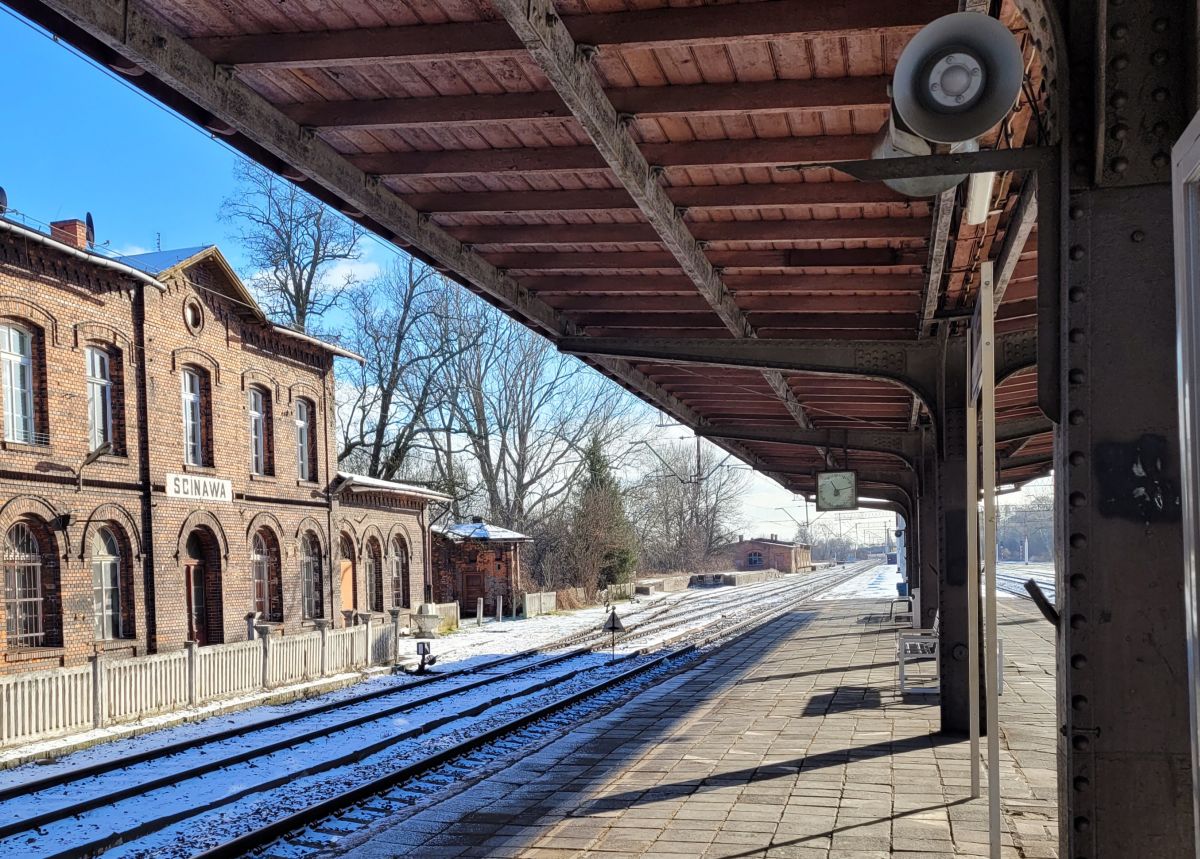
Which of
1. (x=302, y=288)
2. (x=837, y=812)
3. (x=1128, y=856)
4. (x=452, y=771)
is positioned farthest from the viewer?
(x=302, y=288)

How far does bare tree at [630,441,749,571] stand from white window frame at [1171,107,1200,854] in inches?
2550

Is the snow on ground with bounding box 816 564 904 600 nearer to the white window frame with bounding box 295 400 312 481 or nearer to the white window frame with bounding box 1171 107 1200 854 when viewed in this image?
the white window frame with bounding box 295 400 312 481

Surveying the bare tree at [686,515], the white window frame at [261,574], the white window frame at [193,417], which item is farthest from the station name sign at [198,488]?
the bare tree at [686,515]

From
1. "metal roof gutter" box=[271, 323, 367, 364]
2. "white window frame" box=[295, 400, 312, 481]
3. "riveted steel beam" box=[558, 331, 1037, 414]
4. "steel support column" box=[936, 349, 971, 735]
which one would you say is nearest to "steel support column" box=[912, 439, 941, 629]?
"steel support column" box=[936, 349, 971, 735]

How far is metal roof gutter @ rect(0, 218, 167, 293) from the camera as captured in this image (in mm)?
16453

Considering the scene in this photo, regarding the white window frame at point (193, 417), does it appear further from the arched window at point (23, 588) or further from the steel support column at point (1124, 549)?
the steel support column at point (1124, 549)

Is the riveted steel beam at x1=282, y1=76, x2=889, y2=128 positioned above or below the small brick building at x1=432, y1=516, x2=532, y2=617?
above

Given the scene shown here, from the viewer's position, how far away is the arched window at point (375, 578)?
98.0 ft

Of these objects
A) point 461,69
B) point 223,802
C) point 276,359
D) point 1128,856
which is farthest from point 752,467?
point 1128,856

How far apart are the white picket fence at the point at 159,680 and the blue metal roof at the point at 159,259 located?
7.39 meters

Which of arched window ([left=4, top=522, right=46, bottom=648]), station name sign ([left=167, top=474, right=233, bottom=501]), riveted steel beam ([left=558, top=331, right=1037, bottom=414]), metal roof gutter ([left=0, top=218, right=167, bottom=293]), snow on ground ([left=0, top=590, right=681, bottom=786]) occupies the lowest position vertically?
snow on ground ([left=0, top=590, right=681, bottom=786])

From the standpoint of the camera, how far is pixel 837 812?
23.4 feet

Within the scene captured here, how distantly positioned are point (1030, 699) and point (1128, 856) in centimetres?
1007

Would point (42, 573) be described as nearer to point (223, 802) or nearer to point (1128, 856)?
point (223, 802)
